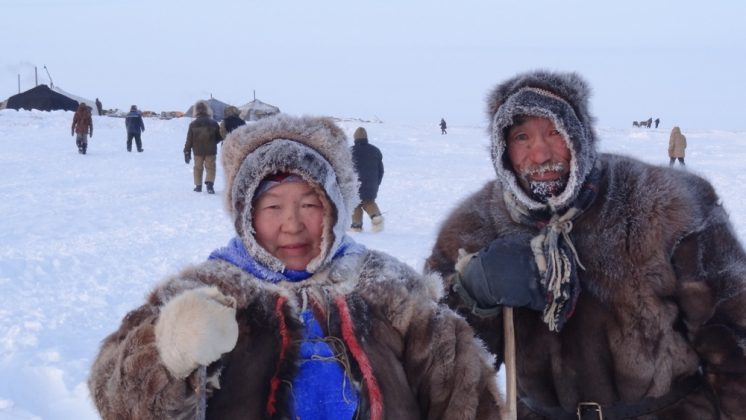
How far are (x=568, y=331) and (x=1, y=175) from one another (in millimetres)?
13421

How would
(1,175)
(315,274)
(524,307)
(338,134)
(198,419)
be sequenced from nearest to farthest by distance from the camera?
(198,419) → (315,274) → (338,134) → (524,307) → (1,175)

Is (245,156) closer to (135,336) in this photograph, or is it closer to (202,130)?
(135,336)

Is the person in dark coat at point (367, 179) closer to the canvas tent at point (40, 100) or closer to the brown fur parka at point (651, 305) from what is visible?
the brown fur parka at point (651, 305)

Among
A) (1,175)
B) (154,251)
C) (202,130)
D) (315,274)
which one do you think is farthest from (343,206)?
(1,175)

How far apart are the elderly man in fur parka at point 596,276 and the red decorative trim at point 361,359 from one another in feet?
1.58

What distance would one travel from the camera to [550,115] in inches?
94.6

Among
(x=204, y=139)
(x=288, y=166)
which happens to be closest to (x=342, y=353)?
(x=288, y=166)

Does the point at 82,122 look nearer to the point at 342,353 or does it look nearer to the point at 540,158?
the point at 540,158

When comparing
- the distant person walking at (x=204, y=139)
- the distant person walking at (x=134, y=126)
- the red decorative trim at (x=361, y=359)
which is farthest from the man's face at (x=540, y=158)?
the distant person walking at (x=134, y=126)

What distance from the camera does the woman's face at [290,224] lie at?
6.91 ft

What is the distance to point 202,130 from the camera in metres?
11.8

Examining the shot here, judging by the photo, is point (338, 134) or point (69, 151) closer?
point (338, 134)

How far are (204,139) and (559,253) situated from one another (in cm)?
1009

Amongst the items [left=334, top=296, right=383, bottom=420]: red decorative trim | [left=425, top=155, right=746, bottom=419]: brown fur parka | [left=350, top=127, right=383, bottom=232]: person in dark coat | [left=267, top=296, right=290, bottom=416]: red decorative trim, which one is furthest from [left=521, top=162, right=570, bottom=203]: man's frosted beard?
[left=350, top=127, right=383, bottom=232]: person in dark coat
